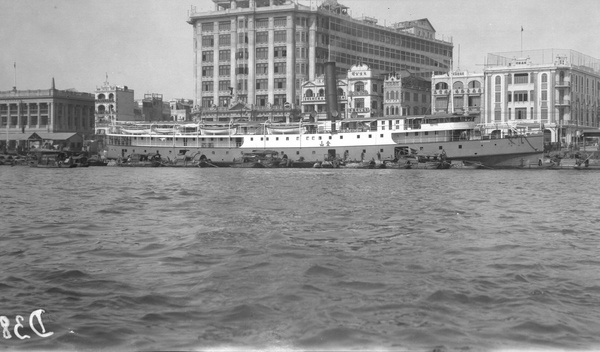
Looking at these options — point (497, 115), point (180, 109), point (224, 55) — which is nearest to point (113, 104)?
point (180, 109)

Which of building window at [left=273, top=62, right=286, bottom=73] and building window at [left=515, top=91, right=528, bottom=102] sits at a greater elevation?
building window at [left=273, top=62, right=286, bottom=73]

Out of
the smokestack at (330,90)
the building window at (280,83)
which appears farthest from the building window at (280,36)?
the smokestack at (330,90)

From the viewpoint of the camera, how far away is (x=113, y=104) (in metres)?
100

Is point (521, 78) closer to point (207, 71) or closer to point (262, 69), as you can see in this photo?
point (262, 69)

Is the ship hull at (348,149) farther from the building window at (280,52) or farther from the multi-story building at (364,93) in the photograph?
the building window at (280,52)

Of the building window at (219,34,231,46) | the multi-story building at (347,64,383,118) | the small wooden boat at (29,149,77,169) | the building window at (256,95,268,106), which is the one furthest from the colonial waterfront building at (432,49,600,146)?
the small wooden boat at (29,149,77,169)

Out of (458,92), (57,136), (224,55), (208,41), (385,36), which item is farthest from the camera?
(385,36)

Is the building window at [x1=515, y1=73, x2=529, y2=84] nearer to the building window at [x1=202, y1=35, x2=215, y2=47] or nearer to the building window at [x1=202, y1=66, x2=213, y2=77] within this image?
the building window at [x1=202, y1=35, x2=215, y2=47]

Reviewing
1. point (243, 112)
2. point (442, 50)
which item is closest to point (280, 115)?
point (243, 112)

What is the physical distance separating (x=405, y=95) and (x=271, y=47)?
17.2 metres

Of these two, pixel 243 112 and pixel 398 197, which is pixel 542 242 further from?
pixel 243 112

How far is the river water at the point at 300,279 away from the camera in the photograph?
8.57m

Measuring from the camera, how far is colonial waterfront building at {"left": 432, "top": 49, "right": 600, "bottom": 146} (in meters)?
71.1

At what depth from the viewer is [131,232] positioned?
17.1 m
